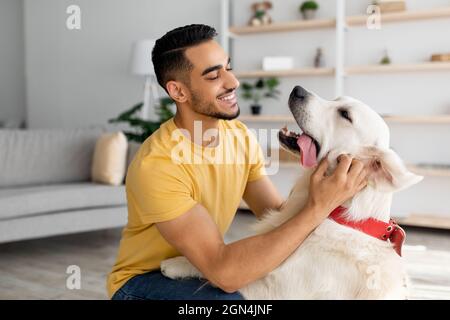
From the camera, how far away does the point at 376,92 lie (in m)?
4.27

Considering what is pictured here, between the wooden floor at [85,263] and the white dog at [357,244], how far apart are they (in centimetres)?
112

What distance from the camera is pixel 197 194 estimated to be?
131 centimetres

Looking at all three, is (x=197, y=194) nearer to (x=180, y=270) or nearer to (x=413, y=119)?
(x=180, y=270)

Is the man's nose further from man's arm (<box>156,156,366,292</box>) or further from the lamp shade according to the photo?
the lamp shade

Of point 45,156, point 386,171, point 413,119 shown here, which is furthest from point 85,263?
point 413,119

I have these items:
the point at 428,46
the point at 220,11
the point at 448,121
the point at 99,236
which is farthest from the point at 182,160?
the point at 220,11

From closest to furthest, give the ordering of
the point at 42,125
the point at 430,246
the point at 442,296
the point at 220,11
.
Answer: the point at 442,296 < the point at 430,246 < the point at 220,11 < the point at 42,125

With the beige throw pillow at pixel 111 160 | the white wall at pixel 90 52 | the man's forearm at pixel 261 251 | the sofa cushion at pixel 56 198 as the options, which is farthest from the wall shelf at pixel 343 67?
the man's forearm at pixel 261 251

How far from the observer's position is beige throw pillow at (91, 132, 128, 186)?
3.55m

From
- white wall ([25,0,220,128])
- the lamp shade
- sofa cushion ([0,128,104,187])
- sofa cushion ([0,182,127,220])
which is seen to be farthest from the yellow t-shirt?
white wall ([25,0,220,128])

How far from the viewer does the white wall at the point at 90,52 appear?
5254 millimetres

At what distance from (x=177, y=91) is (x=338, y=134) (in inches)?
18.5
